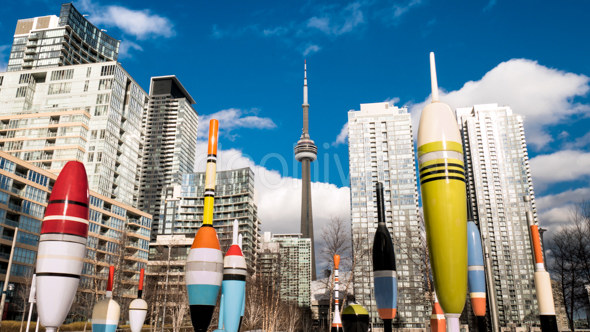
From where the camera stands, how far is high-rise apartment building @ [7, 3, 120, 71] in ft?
312

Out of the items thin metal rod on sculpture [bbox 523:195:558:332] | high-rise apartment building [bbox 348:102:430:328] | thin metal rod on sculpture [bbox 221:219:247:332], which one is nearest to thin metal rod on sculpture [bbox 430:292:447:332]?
thin metal rod on sculpture [bbox 523:195:558:332]

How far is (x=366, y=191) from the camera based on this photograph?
8544 cm

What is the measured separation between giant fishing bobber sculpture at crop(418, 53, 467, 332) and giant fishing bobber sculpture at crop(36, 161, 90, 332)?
18.9ft

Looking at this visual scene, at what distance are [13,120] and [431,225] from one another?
75.2m

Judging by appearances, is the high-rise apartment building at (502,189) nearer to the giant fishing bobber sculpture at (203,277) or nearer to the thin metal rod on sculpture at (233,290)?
the thin metal rod on sculpture at (233,290)

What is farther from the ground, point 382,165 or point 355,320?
point 382,165

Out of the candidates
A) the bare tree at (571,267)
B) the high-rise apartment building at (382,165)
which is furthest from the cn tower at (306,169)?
the bare tree at (571,267)

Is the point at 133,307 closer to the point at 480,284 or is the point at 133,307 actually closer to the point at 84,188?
the point at 84,188

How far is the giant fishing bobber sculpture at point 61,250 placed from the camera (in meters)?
6.83

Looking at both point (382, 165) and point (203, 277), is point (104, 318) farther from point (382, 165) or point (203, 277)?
point (382, 165)

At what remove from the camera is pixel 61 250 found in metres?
6.92

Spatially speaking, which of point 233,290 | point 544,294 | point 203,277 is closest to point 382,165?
point 233,290

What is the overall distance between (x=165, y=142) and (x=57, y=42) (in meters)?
54.7

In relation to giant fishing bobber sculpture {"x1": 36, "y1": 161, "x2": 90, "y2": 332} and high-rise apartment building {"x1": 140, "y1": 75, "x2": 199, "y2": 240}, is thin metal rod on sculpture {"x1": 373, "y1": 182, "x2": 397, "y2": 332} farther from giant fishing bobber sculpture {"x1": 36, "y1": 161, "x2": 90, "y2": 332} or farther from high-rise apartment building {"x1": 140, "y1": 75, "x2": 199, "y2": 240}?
high-rise apartment building {"x1": 140, "y1": 75, "x2": 199, "y2": 240}
